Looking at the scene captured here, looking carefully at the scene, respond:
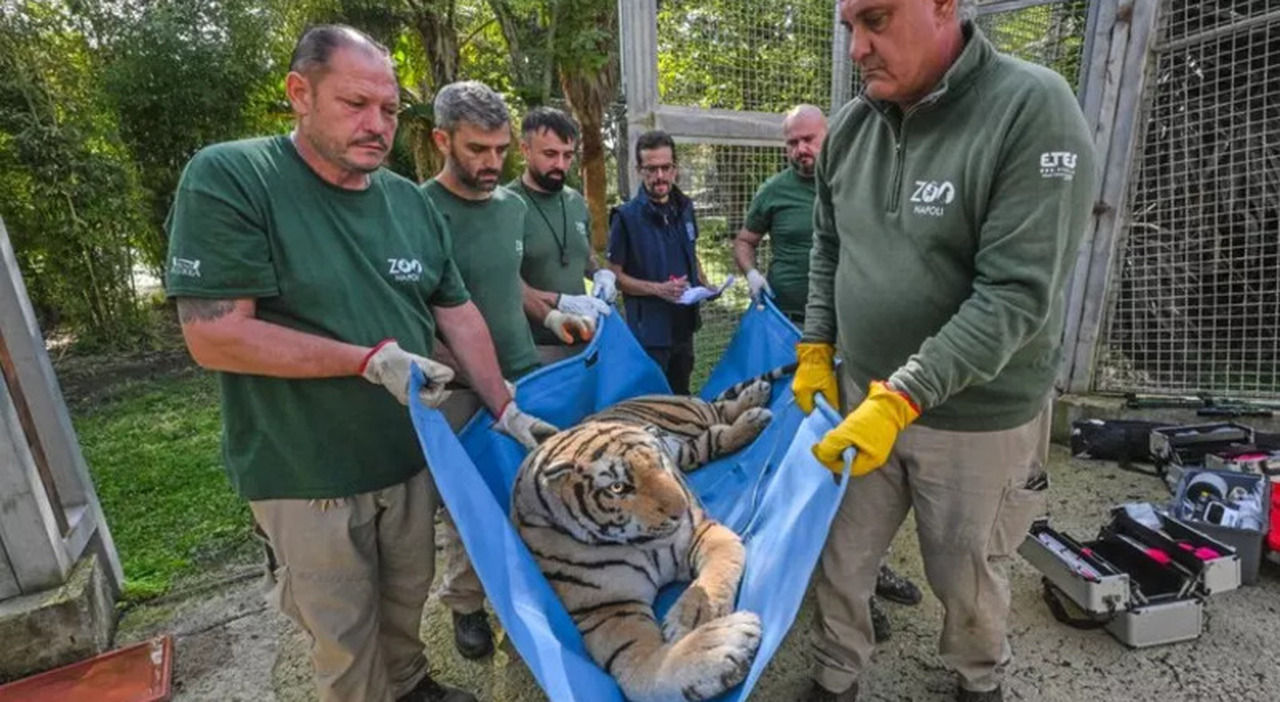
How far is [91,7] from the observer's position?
6652mm

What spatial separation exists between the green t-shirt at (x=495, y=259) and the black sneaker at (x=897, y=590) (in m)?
1.51

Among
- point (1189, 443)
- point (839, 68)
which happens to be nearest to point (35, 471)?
point (839, 68)

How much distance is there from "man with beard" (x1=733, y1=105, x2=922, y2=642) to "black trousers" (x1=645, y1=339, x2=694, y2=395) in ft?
1.77

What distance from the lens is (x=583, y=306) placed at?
8.79 feet

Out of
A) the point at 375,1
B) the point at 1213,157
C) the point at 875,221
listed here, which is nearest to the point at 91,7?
the point at 375,1

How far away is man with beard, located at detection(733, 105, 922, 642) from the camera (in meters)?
2.81

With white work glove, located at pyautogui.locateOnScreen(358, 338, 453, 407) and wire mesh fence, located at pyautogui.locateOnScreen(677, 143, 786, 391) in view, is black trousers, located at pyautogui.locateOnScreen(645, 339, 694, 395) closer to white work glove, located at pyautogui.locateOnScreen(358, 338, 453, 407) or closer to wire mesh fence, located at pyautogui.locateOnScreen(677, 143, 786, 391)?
wire mesh fence, located at pyautogui.locateOnScreen(677, 143, 786, 391)

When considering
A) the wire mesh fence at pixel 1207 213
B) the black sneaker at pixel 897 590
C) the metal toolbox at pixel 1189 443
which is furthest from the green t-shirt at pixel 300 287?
the wire mesh fence at pixel 1207 213

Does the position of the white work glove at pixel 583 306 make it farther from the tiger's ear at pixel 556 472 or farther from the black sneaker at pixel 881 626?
the black sneaker at pixel 881 626

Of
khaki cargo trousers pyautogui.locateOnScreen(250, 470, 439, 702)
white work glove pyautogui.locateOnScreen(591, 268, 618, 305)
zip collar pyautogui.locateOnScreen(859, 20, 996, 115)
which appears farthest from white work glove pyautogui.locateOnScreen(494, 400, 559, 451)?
zip collar pyautogui.locateOnScreen(859, 20, 996, 115)

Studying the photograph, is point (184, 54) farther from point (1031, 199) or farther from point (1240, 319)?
point (1240, 319)

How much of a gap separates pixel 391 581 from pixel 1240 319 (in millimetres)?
3953

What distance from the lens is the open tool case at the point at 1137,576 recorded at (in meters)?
2.06

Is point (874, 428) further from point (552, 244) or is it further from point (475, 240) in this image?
point (552, 244)
